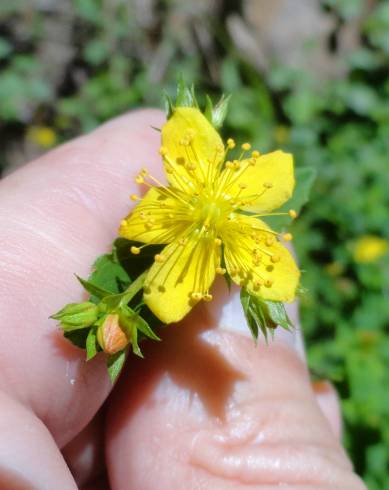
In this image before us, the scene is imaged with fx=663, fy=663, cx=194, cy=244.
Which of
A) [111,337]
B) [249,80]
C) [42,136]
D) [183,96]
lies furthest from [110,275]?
[249,80]

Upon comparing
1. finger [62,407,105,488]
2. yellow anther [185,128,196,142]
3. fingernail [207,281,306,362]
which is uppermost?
yellow anther [185,128,196,142]

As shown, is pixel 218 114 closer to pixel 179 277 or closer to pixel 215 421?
pixel 179 277

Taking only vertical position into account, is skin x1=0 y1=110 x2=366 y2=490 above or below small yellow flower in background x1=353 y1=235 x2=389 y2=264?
above

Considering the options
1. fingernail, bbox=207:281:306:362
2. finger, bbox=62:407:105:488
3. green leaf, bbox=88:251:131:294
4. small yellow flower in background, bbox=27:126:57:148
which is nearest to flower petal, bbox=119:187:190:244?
green leaf, bbox=88:251:131:294

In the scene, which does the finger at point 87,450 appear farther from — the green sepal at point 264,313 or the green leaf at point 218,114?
the green leaf at point 218,114

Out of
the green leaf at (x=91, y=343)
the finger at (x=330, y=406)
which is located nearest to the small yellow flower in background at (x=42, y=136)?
the finger at (x=330, y=406)

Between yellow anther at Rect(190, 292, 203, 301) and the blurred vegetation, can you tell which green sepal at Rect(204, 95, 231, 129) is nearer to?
yellow anther at Rect(190, 292, 203, 301)
